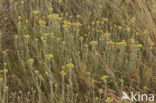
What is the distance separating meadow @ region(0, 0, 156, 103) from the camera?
2.46 m

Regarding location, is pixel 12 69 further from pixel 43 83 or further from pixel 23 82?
pixel 43 83

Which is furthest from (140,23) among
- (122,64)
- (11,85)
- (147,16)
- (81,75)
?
(11,85)

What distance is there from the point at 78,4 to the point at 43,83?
165 centimetres

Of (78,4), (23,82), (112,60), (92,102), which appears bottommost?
(92,102)

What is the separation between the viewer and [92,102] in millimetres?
2457

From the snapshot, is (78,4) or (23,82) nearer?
(23,82)

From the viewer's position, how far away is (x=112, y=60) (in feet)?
8.97

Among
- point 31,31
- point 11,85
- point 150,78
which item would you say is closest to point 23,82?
point 11,85

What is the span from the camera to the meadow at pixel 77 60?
2.46 meters

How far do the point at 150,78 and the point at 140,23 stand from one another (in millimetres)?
898

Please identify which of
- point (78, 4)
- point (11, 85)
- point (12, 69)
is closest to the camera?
point (11, 85)

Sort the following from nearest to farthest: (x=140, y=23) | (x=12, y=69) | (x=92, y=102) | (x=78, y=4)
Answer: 1. (x=92, y=102)
2. (x=12, y=69)
3. (x=140, y=23)
4. (x=78, y=4)

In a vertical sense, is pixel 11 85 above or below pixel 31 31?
below

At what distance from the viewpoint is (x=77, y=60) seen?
2.74 metres
